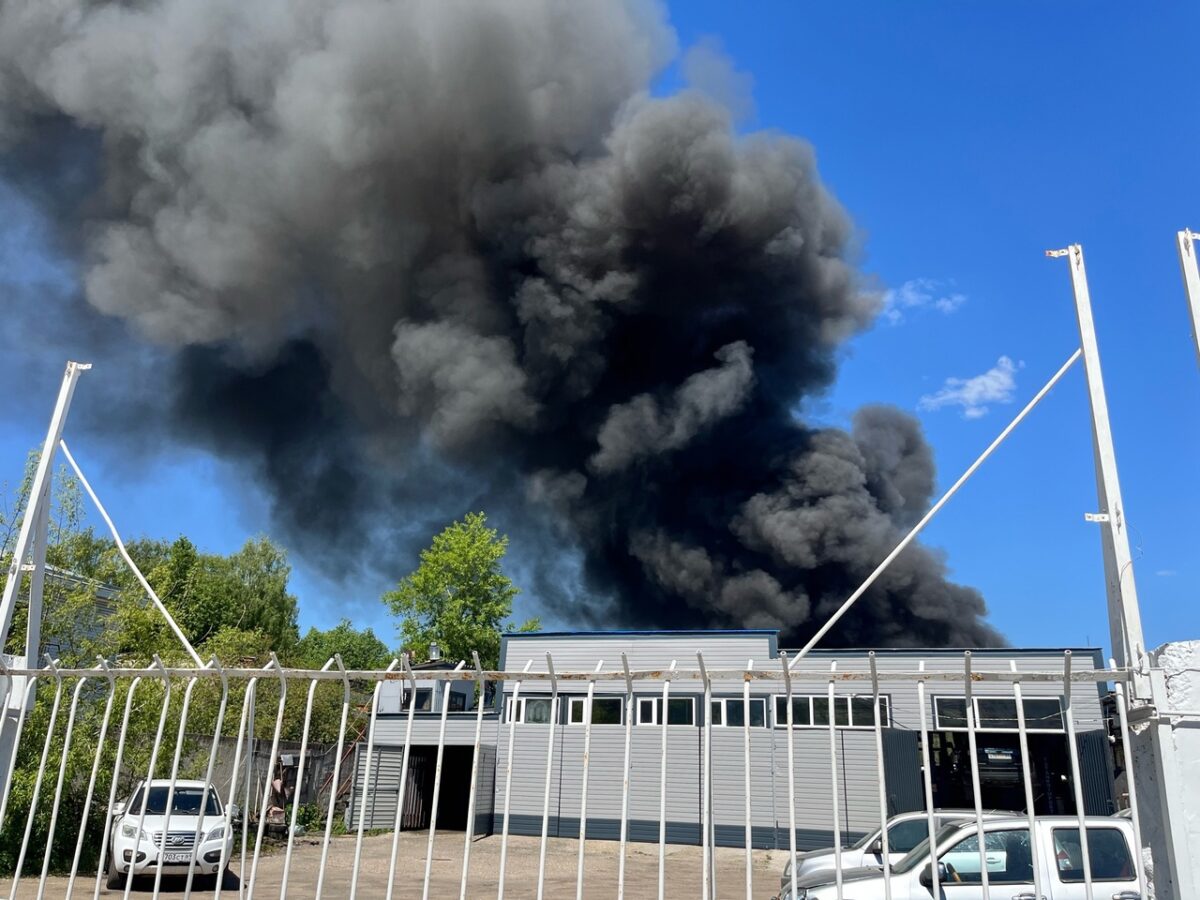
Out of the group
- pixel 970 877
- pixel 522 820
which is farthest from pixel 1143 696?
pixel 522 820

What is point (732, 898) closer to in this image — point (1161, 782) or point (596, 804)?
point (1161, 782)

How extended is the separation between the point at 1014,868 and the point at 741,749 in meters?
12.0

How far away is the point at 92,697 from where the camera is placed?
12.4 metres

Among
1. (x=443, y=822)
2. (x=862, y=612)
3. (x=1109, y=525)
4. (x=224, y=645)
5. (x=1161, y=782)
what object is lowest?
(x=443, y=822)

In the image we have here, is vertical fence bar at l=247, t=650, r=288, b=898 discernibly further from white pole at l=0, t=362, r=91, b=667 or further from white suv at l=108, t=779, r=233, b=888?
white suv at l=108, t=779, r=233, b=888

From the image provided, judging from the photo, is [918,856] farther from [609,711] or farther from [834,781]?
[609,711]

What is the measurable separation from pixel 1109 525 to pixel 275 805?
18.8 m

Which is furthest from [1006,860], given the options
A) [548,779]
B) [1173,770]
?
[548,779]

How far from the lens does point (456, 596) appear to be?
37.4 meters

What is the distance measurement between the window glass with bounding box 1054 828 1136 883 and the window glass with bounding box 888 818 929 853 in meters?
3.55

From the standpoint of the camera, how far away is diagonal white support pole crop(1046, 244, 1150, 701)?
10.8ft

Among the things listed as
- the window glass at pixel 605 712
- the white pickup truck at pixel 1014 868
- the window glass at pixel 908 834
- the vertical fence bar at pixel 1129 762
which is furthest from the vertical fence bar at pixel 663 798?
the window glass at pixel 605 712

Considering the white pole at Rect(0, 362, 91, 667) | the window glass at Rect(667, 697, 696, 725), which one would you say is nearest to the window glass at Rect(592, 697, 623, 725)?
the window glass at Rect(667, 697, 696, 725)

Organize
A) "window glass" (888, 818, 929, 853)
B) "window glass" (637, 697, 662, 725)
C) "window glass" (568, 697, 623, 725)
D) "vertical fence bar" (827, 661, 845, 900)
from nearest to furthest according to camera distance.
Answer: "vertical fence bar" (827, 661, 845, 900)
"window glass" (888, 818, 929, 853)
"window glass" (637, 697, 662, 725)
"window glass" (568, 697, 623, 725)
